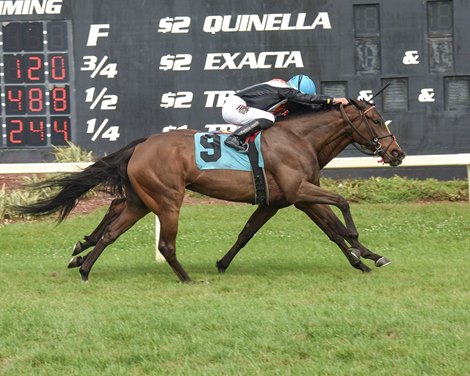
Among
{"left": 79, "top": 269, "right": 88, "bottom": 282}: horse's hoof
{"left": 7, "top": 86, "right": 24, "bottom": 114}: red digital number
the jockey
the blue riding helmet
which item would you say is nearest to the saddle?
the jockey

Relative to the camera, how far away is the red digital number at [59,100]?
15.1m

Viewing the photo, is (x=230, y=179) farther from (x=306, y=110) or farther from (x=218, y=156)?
(x=306, y=110)

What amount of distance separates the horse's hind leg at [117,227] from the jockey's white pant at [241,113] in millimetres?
1207

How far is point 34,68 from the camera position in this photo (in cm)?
1497

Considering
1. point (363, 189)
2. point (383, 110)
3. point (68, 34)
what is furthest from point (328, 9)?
point (68, 34)

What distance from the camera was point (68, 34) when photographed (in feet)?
50.0

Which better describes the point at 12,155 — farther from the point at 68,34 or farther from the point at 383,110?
the point at 383,110

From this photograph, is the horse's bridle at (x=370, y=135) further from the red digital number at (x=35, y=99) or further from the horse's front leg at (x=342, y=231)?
the red digital number at (x=35, y=99)

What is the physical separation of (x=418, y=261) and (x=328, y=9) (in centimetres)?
608

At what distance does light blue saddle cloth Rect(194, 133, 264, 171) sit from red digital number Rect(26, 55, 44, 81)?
6272 millimetres

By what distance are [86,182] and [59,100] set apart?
19.0ft

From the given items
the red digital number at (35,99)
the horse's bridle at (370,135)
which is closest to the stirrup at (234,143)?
the horse's bridle at (370,135)

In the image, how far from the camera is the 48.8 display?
49.2 feet

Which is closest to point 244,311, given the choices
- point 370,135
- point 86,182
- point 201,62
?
point 86,182
